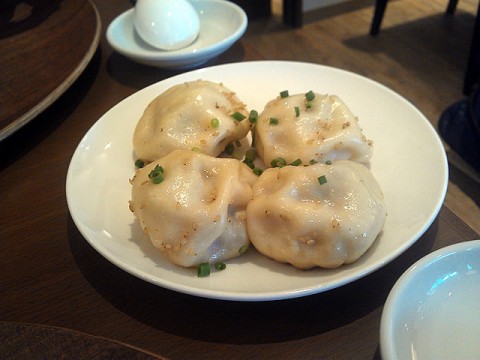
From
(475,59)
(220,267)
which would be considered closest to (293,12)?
(475,59)

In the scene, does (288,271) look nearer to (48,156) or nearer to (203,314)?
(203,314)

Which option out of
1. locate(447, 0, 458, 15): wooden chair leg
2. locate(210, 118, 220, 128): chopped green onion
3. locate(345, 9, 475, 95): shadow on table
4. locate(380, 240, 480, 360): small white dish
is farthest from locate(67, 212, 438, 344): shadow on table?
locate(447, 0, 458, 15): wooden chair leg

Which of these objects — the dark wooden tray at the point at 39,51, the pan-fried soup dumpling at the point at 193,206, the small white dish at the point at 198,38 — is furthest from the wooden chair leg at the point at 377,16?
the pan-fried soup dumpling at the point at 193,206

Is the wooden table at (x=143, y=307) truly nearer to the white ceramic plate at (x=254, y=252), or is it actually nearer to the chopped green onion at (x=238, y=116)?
the white ceramic plate at (x=254, y=252)

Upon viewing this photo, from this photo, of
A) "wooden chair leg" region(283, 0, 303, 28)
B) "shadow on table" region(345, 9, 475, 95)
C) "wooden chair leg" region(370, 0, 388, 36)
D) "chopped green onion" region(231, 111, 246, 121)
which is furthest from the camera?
"wooden chair leg" region(283, 0, 303, 28)

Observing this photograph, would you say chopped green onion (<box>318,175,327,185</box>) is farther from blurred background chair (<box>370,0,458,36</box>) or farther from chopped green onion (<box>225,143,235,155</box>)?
blurred background chair (<box>370,0,458,36</box>)

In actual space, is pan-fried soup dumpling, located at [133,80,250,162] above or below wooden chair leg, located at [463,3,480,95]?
above

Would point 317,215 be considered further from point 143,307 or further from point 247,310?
point 143,307
